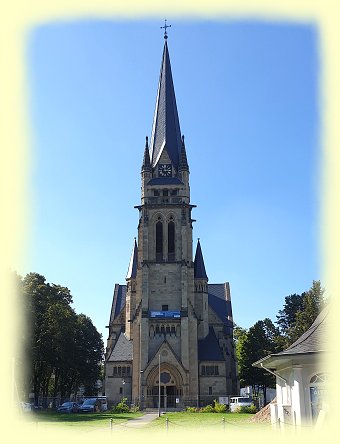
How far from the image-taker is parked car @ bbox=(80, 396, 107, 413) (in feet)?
165

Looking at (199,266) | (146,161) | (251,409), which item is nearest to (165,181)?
(146,161)

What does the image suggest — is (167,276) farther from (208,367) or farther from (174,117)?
(174,117)

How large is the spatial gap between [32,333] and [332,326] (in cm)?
3507

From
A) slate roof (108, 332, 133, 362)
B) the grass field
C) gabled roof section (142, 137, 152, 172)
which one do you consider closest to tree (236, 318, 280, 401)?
slate roof (108, 332, 133, 362)

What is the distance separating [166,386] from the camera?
58.0m

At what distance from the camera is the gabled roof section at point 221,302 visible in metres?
76.2

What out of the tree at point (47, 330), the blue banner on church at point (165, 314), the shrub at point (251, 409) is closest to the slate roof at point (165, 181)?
the blue banner on church at point (165, 314)

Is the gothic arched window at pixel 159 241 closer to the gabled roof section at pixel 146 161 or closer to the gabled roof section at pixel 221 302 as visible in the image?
the gabled roof section at pixel 146 161

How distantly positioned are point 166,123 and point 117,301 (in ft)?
90.5

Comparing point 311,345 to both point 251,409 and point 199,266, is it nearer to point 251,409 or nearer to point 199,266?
point 251,409

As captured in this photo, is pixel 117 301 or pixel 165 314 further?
pixel 117 301

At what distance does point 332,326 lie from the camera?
19172 millimetres

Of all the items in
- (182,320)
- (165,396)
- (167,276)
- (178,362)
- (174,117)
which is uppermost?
(174,117)

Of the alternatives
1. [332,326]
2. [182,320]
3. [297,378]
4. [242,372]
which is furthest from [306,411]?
[242,372]
